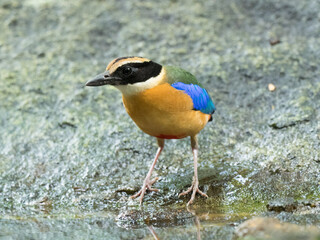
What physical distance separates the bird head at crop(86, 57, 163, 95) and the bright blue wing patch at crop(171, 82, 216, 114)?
339 millimetres

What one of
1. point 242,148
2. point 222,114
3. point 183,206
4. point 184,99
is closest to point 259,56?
point 222,114

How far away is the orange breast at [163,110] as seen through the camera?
181 inches

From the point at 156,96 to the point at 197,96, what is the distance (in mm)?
639

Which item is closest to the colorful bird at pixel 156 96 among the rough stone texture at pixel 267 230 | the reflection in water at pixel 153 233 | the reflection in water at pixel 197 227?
the reflection in water at pixel 197 227

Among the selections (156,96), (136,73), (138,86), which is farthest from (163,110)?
(136,73)

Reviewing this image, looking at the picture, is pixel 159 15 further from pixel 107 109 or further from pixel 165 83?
pixel 165 83

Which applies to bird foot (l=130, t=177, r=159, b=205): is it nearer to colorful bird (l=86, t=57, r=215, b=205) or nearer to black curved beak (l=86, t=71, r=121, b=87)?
colorful bird (l=86, t=57, r=215, b=205)

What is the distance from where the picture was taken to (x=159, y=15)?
851 centimetres

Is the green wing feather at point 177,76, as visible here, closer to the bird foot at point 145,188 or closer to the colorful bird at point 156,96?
the colorful bird at point 156,96

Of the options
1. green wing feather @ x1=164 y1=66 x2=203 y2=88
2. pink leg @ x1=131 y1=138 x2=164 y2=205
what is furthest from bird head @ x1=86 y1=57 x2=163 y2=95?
pink leg @ x1=131 y1=138 x2=164 y2=205

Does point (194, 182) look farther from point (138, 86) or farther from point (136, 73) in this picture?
point (136, 73)

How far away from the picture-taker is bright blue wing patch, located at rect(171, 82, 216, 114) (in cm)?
490

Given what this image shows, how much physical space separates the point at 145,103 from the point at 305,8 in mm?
4701

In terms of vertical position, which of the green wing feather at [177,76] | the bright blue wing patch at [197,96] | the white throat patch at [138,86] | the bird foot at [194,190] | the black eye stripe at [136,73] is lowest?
the bird foot at [194,190]
